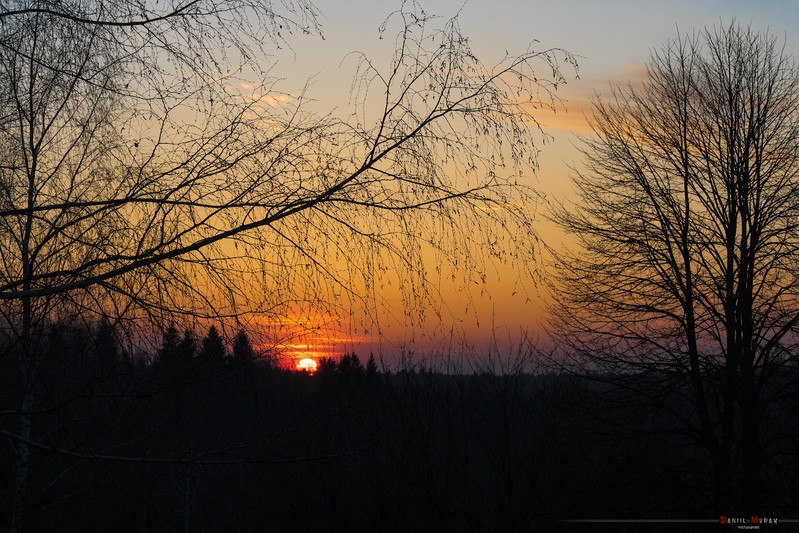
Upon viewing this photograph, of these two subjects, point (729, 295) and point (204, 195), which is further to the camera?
point (729, 295)

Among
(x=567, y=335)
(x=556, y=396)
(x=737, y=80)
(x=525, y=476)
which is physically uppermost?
(x=737, y=80)

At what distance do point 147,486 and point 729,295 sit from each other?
1028cm

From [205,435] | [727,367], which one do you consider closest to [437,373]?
[727,367]

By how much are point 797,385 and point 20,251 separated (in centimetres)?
1151

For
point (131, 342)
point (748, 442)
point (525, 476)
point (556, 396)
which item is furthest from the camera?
point (556, 396)

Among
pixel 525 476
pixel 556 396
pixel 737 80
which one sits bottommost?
pixel 525 476

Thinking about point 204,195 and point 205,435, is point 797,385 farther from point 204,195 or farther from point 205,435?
point 204,195

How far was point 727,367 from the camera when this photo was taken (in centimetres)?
1127

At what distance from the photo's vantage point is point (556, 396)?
12.7 m

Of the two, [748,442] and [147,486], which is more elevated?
[147,486]

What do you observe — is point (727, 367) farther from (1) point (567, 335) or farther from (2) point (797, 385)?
(1) point (567, 335)

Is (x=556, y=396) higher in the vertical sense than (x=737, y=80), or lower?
lower

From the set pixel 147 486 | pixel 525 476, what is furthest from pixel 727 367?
pixel 147 486

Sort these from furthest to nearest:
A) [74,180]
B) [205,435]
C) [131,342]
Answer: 1. [205,435]
2. [74,180]
3. [131,342]
